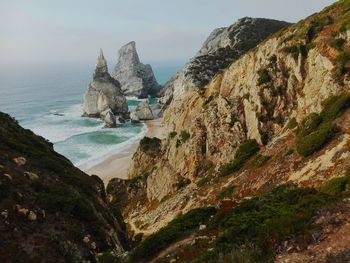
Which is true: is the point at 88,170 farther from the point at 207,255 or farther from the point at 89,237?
the point at 207,255

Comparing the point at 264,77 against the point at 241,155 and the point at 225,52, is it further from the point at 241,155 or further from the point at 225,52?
the point at 225,52

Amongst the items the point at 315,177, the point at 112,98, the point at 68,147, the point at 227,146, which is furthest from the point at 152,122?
the point at 315,177

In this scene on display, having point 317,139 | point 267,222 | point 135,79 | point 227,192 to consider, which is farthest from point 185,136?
point 135,79

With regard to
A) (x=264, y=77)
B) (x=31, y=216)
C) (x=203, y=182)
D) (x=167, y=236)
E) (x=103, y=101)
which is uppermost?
(x=264, y=77)

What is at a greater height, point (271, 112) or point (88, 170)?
point (271, 112)

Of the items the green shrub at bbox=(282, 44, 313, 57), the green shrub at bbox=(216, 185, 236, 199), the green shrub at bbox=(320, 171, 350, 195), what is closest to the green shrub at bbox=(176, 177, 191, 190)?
the green shrub at bbox=(216, 185, 236, 199)

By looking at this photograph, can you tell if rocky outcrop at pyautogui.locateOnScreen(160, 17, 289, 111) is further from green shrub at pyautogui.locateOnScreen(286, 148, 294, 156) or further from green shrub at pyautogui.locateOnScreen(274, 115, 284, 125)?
green shrub at pyautogui.locateOnScreen(286, 148, 294, 156)
